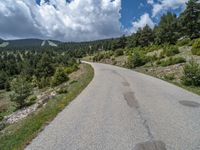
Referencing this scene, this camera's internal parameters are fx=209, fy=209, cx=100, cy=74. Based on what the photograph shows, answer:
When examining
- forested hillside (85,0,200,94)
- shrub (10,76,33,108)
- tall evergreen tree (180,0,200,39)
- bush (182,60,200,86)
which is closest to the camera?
bush (182,60,200,86)

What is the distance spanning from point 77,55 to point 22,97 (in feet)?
320

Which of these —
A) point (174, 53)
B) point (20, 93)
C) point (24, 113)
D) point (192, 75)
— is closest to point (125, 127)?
point (24, 113)

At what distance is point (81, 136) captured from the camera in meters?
5.98

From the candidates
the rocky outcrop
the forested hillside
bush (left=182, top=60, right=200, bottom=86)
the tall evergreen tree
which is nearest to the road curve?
the rocky outcrop

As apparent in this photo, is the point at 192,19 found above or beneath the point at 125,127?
above

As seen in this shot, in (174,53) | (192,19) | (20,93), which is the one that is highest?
(192,19)

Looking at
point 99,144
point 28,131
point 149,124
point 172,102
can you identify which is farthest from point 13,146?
point 172,102

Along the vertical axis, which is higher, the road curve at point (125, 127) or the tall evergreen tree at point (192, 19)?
the tall evergreen tree at point (192, 19)

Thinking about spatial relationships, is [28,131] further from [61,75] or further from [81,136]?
[61,75]

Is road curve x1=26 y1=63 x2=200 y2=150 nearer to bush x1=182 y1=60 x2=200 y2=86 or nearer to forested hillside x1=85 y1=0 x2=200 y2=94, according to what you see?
forested hillside x1=85 y1=0 x2=200 y2=94

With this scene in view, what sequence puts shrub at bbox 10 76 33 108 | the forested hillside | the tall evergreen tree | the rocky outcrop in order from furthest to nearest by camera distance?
the tall evergreen tree, shrub at bbox 10 76 33 108, the forested hillside, the rocky outcrop

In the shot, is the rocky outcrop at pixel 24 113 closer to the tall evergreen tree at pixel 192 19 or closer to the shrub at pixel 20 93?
the shrub at pixel 20 93

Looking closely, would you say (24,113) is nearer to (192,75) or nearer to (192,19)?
(192,75)

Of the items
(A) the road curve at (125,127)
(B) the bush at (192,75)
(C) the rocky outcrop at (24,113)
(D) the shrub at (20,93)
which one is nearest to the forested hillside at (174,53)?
(B) the bush at (192,75)
